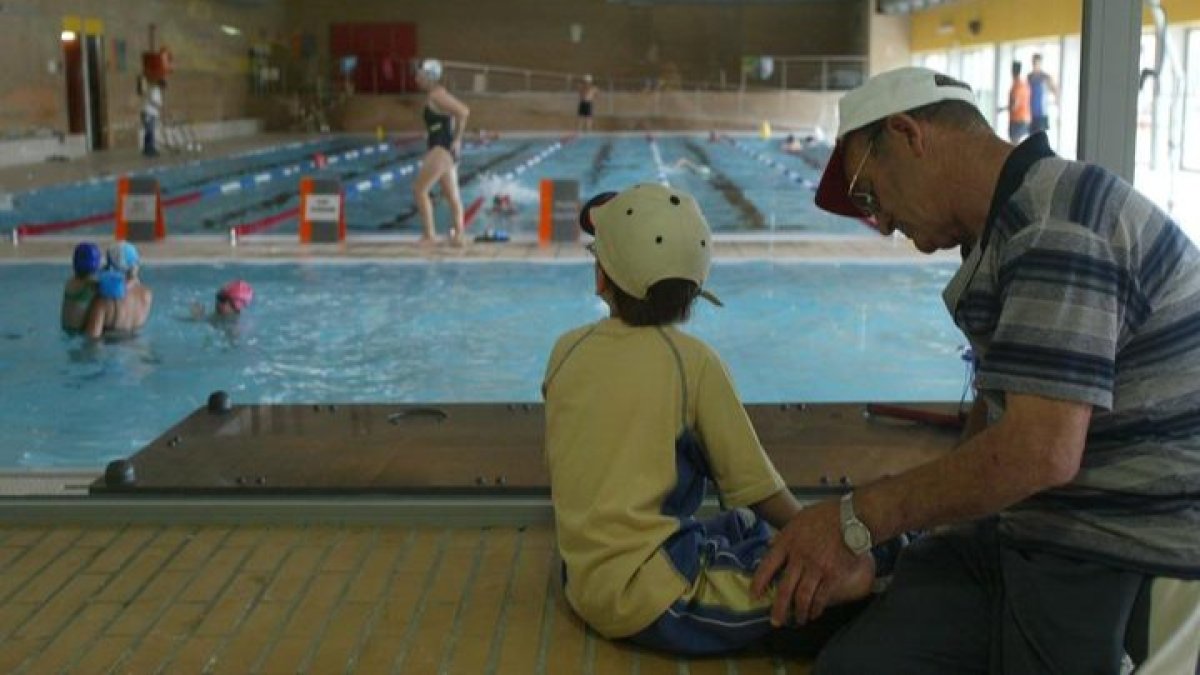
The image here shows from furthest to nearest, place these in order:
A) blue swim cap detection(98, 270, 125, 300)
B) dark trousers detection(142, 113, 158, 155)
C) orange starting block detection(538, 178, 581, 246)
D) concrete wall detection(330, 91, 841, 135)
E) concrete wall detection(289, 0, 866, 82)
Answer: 1. concrete wall detection(289, 0, 866, 82)
2. concrete wall detection(330, 91, 841, 135)
3. dark trousers detection(142, 113, 158, 155)
4. orange starting block detection(538, 178, 581, 246)
5. blue swim cap detection(98, 270, 125, 300)

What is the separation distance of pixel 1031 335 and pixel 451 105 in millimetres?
8436

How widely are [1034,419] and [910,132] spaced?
0.42m

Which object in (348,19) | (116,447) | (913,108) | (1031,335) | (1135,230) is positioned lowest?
(116,447)

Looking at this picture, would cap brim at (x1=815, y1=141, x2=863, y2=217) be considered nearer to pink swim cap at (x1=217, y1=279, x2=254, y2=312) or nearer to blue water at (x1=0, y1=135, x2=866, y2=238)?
pink swim cap at (x1=217, y1=279, x2=254, y2=312)

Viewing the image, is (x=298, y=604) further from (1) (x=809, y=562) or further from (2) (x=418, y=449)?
(1) (x=809, y=562)

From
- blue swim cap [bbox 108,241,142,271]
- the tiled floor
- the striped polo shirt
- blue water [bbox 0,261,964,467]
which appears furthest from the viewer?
blue swim cap [bbox 108,241,142,271]

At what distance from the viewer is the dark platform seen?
3.28 metres

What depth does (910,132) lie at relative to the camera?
6.17ft

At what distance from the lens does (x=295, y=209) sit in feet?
43.1

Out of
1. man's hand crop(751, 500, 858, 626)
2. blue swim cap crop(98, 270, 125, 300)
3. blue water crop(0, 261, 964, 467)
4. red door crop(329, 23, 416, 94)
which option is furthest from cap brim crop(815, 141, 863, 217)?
red door crop(329, 23, 416, 94)

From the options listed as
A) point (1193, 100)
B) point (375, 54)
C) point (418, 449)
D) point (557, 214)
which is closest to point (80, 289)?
point (418, 449)

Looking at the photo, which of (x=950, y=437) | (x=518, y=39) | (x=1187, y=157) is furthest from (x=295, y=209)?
(x=518, y=39)

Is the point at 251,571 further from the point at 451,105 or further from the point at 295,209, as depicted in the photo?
the point at 295,209

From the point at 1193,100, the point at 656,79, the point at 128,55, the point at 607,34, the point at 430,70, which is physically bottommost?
the point at 1193,100
